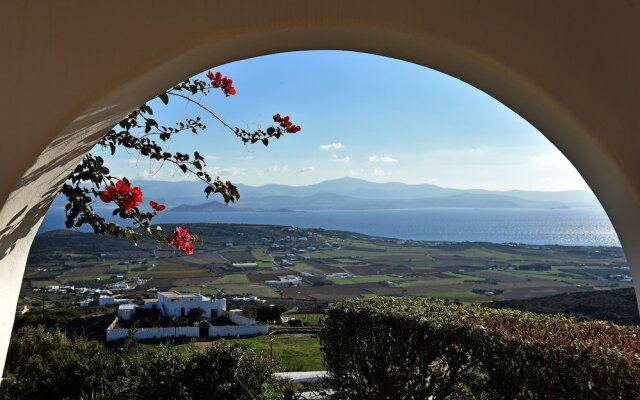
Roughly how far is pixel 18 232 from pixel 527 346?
3031 millimetres

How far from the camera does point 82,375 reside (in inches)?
171

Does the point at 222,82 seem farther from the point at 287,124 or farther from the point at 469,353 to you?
the point at 469,353

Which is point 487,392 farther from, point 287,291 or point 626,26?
point 287,291

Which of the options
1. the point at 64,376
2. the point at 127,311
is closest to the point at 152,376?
the point at 64,376

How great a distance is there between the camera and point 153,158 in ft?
8.78

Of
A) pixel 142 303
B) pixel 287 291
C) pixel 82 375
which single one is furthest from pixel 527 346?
pixel 287 291

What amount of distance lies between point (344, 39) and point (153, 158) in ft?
5.51

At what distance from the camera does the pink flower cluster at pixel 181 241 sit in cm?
234

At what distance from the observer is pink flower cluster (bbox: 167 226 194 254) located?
7.69ft

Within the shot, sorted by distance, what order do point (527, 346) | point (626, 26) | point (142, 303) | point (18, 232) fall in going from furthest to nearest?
point (142, 303) → point (527, 346) → point (18, 232) → point (626, 26)

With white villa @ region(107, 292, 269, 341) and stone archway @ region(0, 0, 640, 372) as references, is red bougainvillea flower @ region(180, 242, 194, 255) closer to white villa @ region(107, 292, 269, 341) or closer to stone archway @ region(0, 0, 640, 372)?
stone archway @ region(0, 0, 640, 372)

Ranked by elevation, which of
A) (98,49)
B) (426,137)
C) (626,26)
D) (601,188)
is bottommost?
(601,188)

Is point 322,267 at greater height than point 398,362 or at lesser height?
lesser

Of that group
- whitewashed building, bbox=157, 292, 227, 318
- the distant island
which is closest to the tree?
whitewashed building, bbox=157, 292, 227, 318
